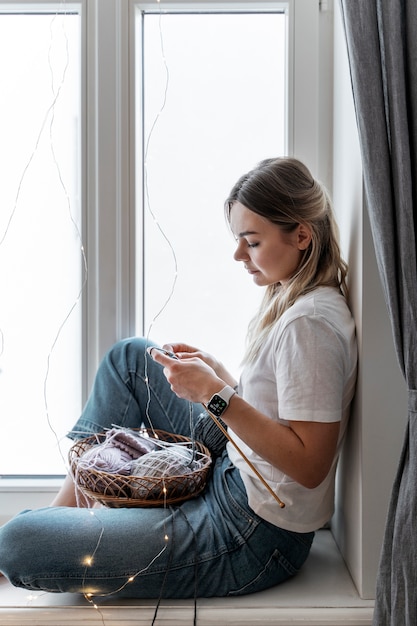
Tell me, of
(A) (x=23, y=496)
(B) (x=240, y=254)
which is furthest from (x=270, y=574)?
(A) (x=23, y=496)

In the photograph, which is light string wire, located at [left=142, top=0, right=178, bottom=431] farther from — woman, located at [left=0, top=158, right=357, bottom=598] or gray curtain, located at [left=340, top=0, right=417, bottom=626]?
gray curtain, located at [left=340, top=0, right=417, bottom=626]

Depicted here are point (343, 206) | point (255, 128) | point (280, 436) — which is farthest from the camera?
point (255, 128)

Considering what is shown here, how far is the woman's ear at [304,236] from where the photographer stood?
1.26 m

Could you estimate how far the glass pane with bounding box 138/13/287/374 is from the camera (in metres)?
1.62

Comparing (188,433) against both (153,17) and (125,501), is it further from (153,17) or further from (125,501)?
(153,17)

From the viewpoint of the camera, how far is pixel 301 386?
44.4 inches

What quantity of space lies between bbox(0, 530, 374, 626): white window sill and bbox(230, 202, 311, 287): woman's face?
0.63 metres

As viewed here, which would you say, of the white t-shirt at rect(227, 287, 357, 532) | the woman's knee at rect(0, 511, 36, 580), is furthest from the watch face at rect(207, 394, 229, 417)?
the woman's knee at rect(0, 511, 36, 580)

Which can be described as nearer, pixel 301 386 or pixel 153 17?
pixel 301 386

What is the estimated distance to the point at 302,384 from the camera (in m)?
1.13

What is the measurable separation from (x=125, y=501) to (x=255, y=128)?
0.98 metres

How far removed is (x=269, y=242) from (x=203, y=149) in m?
0.49

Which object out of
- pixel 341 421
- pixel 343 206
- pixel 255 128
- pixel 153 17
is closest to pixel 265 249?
pixel 343 206

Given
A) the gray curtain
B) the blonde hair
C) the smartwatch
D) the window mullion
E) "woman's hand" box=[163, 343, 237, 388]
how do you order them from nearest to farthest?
the gray curtain
the smartwatch
the blonde hair
"woman's hand" box=[163, 343, 237, 388]
the window mullion
